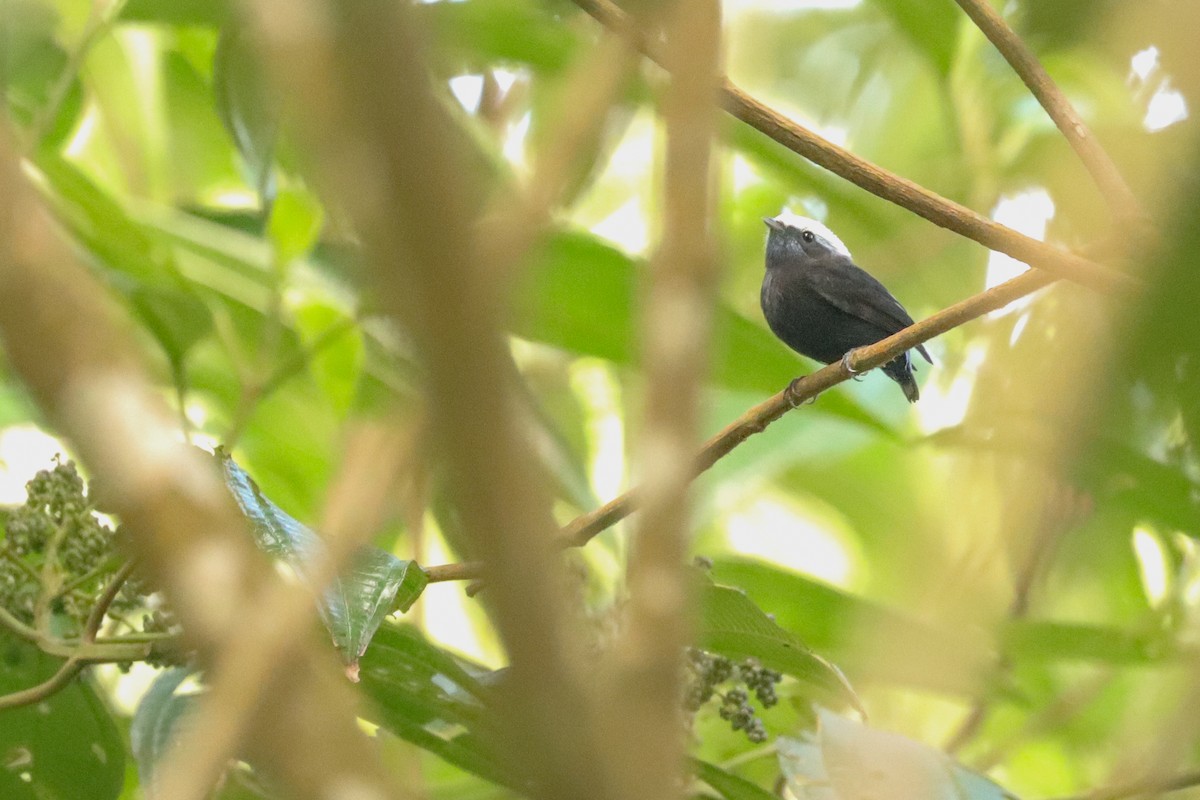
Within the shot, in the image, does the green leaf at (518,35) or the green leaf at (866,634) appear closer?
the green leaf at (866,634)

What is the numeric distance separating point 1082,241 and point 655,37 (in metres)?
0.70

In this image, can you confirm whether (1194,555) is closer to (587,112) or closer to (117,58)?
(587,112)

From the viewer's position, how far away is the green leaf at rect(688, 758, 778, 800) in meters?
1.83

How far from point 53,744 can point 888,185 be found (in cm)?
136

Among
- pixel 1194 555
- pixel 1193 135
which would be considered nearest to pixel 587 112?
pixel 1193 135

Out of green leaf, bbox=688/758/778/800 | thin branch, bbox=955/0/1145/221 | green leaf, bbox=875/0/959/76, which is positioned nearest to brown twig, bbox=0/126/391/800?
thin branch, bbox=955/0/1145/221

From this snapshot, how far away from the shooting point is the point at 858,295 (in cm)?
322

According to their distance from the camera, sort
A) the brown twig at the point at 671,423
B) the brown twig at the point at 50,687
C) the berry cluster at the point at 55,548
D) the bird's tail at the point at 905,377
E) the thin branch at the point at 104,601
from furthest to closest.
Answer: the bird's tail at the point at 905,377, the berry cluster at the point at 55,548, the brown twig at the point at 50,687, the thin branch at the point at 104,601, the brown twig at the point at 671,423

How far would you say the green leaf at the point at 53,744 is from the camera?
187cm

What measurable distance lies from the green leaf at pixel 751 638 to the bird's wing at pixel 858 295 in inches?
57.0

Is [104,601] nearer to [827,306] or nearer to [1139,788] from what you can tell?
[1139,788]

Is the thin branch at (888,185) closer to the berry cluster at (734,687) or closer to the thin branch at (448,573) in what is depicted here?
the thin branch at (448,573)

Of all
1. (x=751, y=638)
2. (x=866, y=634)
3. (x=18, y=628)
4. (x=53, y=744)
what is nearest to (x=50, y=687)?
(x=18, y=628)

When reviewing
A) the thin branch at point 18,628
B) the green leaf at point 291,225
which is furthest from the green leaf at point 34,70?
the thin branch at point 18,628
